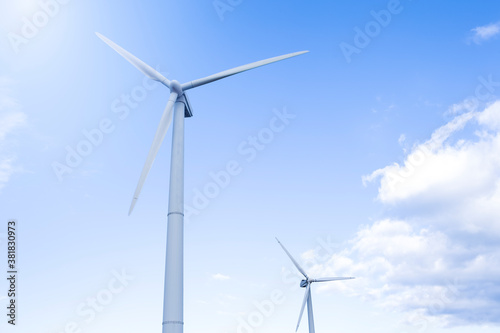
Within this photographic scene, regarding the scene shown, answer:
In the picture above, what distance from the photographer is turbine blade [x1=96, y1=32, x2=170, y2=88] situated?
1198 inches

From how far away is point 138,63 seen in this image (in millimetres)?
31562

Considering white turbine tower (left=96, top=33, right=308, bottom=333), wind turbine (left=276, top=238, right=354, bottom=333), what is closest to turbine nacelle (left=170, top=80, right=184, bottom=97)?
white turbine tower (left=96, top=33, right=308, bottom=333)

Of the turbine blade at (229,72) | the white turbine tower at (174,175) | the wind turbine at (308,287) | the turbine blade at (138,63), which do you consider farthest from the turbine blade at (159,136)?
the wind turbine at (308,287)

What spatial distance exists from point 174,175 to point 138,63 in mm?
10461

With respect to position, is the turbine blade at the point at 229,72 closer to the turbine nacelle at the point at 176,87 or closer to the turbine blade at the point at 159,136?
the turbine nacelle at the point at 176,87

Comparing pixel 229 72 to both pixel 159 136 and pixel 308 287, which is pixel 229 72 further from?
pixel 308 287

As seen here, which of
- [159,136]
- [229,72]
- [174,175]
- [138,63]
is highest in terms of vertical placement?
[138,63]

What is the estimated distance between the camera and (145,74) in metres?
31.3

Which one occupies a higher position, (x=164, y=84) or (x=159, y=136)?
(x=164, y=84)

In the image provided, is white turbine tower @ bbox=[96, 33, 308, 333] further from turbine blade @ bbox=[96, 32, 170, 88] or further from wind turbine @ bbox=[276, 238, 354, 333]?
wind turbine @ bbox=[276, 238, 354, 333]

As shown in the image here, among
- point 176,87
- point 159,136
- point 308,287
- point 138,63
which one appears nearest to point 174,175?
point 159,136

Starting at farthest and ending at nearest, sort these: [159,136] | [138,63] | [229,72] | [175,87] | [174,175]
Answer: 1. [229,72]
2. [138,63]
3. [175,87]
4. [159,136]
5. [174,175]

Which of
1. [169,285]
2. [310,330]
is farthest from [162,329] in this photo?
[310,330]

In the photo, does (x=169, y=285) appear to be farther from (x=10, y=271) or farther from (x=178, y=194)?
(x=10, y=271)
